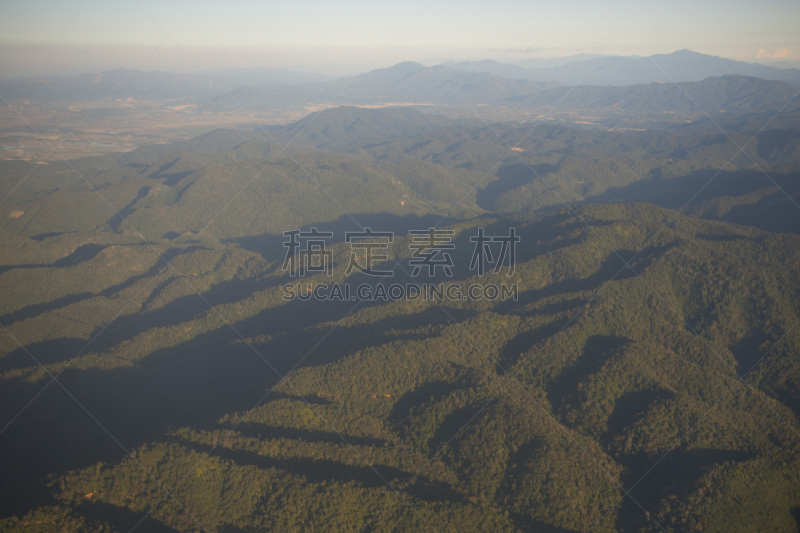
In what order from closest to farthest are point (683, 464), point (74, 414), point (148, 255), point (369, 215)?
1. point (683, 464)
2. point (74, 414)
3. point (148, 255)
4. point (369, 215)

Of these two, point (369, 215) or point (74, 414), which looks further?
point (369, 215)

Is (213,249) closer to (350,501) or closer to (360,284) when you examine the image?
(360,284)

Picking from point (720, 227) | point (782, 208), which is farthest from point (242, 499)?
point (782, 208)

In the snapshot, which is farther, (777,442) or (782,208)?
(782,208)

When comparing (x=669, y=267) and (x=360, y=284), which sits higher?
(x=669, y=267)

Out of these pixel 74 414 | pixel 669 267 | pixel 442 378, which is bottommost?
pixel 74 414

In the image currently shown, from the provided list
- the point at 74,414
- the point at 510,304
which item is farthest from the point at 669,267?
the point at 74,414

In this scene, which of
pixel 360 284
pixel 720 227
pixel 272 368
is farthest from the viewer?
pixel 720 227

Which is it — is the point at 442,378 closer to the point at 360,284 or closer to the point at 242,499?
the point at 242,499

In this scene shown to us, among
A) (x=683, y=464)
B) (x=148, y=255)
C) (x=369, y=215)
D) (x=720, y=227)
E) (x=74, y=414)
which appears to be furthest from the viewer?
(x=369, y=215)
